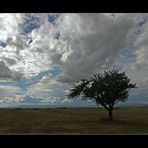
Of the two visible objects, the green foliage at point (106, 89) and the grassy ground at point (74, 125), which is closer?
the grassy ground at point (74, 125)

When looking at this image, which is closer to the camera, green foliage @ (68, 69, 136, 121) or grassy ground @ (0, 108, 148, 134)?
grassy ground @ (0, 108, 148, 134)

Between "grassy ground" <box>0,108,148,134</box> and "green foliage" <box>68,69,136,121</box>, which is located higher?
"green foliage" <box>68,69,136,121</box>

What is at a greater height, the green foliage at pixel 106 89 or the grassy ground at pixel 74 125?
the green foliage at pixel 106 89
